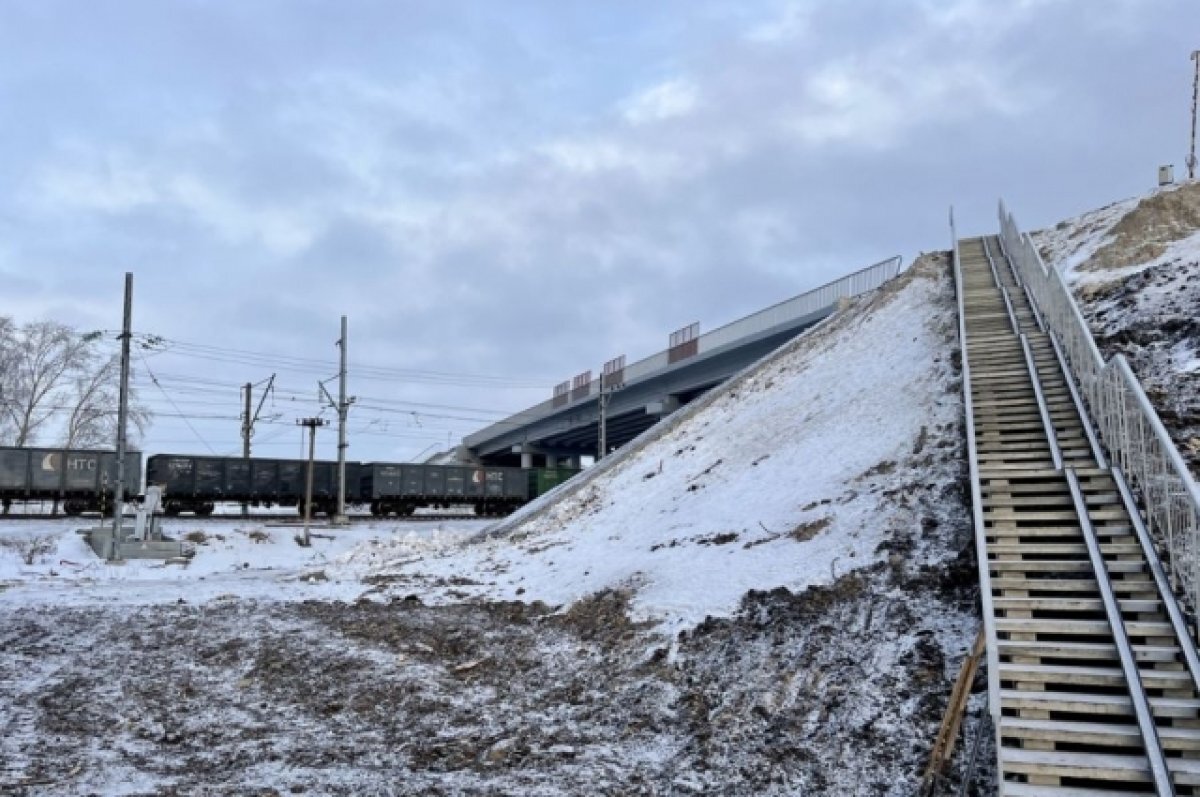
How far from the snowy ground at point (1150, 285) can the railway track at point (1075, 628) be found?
203cm

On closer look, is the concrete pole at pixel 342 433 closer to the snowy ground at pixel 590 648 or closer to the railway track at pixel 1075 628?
the snowy ground at pixel 590 648

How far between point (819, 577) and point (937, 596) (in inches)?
68.3

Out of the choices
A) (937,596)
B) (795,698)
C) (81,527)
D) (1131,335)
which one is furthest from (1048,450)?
(81,527)

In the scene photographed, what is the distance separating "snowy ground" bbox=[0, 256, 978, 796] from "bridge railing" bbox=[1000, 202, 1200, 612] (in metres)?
1.98

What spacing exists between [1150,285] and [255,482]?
121 ft

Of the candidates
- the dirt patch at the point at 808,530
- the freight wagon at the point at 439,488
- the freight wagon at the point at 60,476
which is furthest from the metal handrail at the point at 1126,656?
the freight wagon at the point at 439,488

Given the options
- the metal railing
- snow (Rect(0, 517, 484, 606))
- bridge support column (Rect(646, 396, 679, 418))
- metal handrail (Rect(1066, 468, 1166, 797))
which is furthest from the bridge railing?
bridge support column (Rect(646, 396, 679, 418))

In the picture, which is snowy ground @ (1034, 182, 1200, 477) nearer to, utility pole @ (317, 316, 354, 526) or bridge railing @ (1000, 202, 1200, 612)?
bridge railing @ (1000, 202, 1200, 612)

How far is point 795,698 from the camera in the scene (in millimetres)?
8453

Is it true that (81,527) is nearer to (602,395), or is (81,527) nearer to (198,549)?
(198,549)

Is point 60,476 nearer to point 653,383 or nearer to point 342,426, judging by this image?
point 342,426

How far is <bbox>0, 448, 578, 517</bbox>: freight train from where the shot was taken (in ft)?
111

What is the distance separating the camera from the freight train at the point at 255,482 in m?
33.8

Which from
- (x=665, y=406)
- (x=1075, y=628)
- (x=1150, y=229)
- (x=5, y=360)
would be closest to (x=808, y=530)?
(x=1075, y=628)
